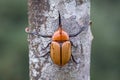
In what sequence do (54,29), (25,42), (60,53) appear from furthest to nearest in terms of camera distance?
(25,42)
(60,53)
(54,29)

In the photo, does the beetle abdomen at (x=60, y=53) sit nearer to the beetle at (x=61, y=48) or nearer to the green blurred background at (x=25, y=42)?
the beetle at (x=61, y=48)

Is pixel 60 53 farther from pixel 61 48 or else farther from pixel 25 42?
pixel 25 42

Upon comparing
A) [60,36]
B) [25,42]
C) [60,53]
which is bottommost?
[25,42]

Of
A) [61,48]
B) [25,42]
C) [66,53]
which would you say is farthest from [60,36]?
[25,42]

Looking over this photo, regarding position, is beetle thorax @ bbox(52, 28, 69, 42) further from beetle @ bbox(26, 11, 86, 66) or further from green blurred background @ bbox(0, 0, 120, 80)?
green blurred background @ bbox(0, 0, 120, 80)

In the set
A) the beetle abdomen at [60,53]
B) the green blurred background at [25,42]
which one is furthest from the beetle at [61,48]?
the green blurred background at [25,42]
